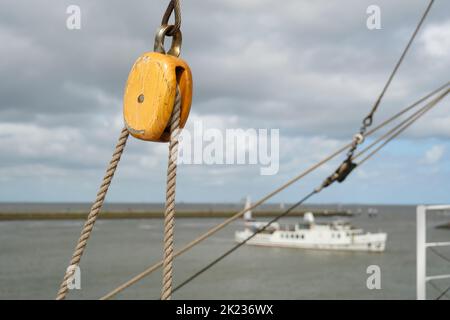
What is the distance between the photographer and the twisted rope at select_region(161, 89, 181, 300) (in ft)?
5.79

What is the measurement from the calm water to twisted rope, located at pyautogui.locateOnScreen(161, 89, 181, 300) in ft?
81.4

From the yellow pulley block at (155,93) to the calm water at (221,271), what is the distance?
24959 mm

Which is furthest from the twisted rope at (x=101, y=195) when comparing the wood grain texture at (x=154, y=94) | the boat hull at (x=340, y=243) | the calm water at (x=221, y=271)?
the boat hull at (x=340, y=243)

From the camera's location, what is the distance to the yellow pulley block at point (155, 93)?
174 centimetres

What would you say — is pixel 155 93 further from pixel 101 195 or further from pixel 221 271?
pixel 221 271

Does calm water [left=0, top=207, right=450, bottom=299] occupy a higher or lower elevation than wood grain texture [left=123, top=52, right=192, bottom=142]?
lower

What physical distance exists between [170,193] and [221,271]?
117 feet

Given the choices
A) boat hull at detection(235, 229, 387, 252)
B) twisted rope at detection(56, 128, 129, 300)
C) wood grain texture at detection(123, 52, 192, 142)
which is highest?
wood grain texture at detection(123, 52, 192, 142)

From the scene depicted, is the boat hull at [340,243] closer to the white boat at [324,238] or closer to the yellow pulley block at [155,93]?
the white boat at [324,238]

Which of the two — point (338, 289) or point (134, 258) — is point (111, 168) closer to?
point (338, 289)

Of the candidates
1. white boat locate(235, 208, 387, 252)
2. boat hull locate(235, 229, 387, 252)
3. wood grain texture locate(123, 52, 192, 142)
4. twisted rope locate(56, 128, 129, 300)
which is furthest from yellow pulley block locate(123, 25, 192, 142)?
boat hull locate(235, 229, 387, 252)

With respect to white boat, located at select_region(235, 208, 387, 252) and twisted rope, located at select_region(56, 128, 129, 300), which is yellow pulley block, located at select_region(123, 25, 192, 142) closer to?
twisted rope, located at select_region(56, 128, 129, 300)
